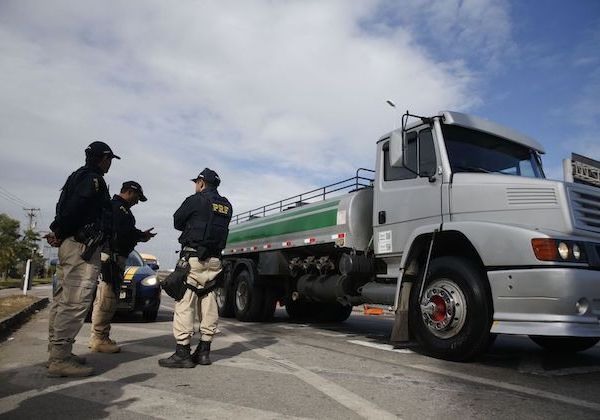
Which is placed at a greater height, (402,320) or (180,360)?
(402,320)

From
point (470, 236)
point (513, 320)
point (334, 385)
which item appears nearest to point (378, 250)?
point (470, 236)

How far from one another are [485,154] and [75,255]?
462 centimetres

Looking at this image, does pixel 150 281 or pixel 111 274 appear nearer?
pixel 111 274

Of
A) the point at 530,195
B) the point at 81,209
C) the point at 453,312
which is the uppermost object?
the point at 530,195

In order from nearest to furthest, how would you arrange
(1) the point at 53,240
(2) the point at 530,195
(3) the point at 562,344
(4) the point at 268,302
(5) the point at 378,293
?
(1) the point at 53,240 < (2) the point at 530,195 < (3) the point at 562,344 < (5) the point at 378,293 < (4) the point at 268,302

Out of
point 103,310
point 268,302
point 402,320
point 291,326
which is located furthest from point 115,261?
point 268,302

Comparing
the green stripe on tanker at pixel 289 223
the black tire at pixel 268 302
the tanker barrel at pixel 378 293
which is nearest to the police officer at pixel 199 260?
the tanker barrel at pixel 378 293

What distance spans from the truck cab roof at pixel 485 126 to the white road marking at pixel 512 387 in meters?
2.81

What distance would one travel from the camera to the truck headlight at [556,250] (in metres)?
4.30

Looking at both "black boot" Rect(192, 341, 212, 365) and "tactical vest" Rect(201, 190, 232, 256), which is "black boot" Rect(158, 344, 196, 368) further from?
"tactical vest" Rect(201, 190, 232, 256)

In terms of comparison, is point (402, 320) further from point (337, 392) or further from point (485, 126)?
point (485, 126)

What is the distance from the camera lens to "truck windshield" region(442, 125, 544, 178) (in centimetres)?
568

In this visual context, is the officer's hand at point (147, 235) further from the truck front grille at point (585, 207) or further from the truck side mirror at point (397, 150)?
the truck front grille at point (585, 207)

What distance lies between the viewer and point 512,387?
3982mm
